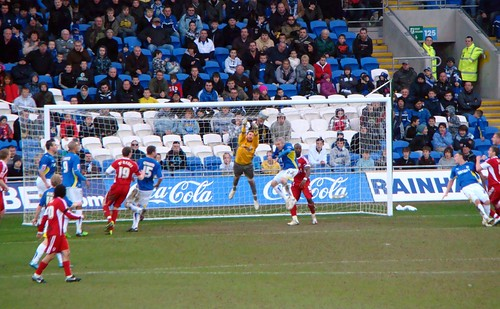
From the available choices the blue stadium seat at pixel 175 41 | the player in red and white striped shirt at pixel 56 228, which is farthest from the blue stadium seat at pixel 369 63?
the player in red and white striped shirt at pixel 56 228

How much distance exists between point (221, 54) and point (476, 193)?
1116 cm

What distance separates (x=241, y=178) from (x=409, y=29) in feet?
35.6

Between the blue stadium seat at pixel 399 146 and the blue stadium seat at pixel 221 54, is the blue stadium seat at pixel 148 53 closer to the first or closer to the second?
the blue stadium seat at pixel 221 54

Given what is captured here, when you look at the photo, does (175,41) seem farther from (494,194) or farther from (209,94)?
(494,194)

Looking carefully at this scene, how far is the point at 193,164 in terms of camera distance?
22828mm

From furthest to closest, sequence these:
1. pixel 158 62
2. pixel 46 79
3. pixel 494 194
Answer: pixel 158 62
pixel 46 79
pixel 494 194

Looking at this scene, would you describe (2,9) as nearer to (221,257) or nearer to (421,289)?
(221,257)

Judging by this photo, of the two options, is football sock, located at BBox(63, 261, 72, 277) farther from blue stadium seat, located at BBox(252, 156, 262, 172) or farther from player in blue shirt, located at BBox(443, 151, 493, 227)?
blue stadium seat, located at BBox(252, 156, 262, 172)

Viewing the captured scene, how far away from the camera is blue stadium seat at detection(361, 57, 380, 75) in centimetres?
2839

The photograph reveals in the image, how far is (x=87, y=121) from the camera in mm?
22469

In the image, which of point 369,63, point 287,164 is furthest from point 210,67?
point 287,164

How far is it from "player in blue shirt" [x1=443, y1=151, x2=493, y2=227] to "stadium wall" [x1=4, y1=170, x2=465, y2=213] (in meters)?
3.48

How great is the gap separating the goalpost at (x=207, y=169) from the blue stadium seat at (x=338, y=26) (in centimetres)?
656

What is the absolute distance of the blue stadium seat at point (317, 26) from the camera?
29.5 m
